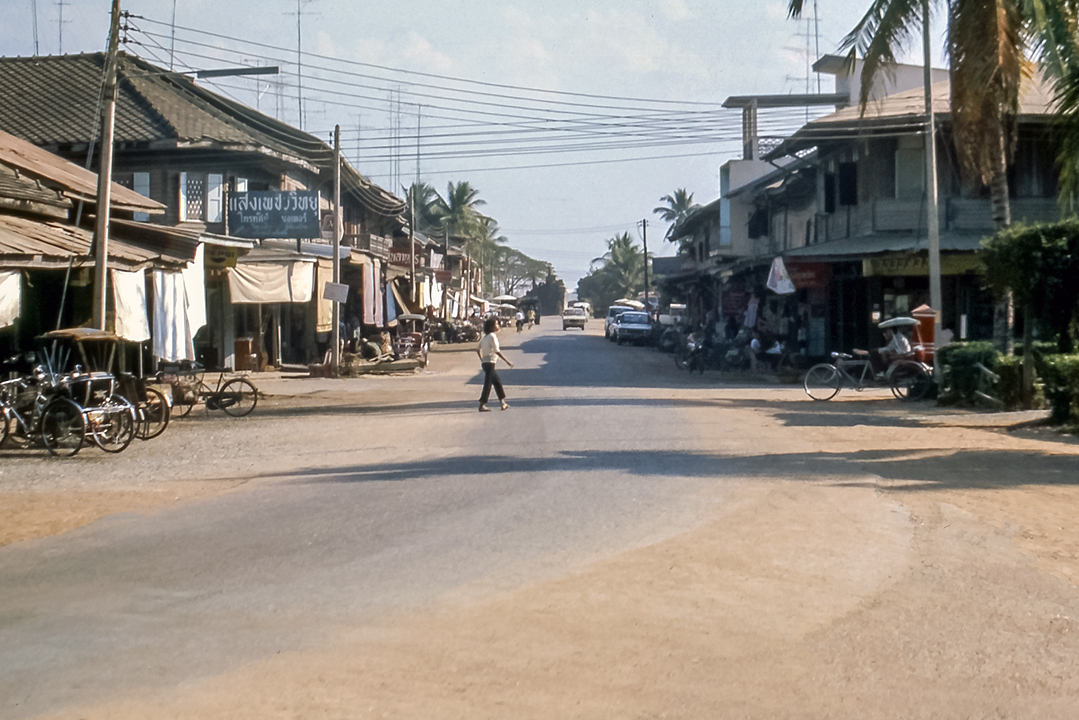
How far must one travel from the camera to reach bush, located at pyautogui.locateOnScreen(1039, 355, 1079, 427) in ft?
52.5

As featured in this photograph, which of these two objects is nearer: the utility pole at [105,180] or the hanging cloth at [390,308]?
the utility pole at [105,180]

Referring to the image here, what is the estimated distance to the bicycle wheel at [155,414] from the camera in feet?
55.5

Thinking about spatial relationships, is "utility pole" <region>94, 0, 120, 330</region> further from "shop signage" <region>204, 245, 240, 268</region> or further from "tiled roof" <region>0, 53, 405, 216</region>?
"tiled roof" <region>0, 53, 405, 216</region>

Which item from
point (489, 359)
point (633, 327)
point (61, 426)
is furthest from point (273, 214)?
point (633, 327)

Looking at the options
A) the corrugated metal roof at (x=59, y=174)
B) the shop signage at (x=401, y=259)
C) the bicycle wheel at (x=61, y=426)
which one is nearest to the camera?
the bicycle wheel at (x=61, y=426)

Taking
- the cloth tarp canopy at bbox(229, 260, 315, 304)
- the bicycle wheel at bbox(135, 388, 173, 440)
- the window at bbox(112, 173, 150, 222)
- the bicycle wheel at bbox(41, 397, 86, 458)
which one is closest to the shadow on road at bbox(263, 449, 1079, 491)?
the bicycle wheel at bbox(41, 397, 86, 458)

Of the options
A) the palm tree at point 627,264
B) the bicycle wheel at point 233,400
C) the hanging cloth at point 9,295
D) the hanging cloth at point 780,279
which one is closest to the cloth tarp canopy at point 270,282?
the bicycle wheel at point 233,400

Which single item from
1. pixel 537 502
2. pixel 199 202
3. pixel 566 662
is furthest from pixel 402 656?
pixel 199 202

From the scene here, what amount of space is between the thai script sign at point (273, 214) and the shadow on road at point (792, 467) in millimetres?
18710

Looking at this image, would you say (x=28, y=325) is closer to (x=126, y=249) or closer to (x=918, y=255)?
(x=126, y=249)

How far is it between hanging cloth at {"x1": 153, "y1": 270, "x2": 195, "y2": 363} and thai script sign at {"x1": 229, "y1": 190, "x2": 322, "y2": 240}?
374 inches

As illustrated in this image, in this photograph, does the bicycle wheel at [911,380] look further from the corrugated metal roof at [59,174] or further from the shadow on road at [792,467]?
the corrugated metal roof at [59,174]

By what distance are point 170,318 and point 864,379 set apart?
14397mm

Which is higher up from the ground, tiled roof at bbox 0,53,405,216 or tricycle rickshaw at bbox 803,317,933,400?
tiled roof at bbox 0,53,405,216
